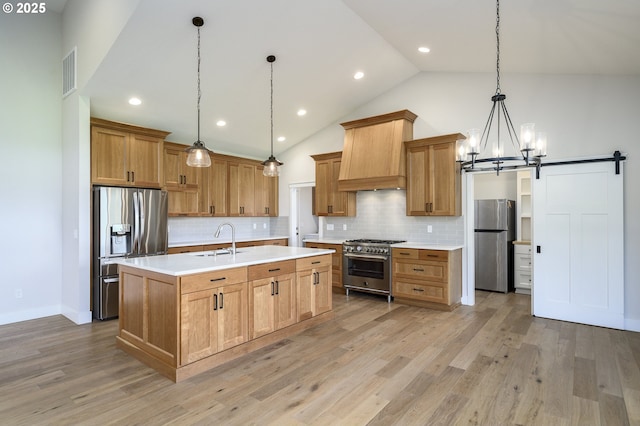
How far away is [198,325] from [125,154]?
3.07 meters

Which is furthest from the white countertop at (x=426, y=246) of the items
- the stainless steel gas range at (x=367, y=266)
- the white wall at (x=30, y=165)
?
the white wall at (x=30, y=165)

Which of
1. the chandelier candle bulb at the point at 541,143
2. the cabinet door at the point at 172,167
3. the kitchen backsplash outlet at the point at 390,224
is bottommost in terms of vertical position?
the kitchen backsplash outlet at the point at 390,224

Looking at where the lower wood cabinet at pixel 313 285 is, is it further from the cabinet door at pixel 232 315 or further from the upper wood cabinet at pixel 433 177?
the upper wood cabinet at pixel 433 177

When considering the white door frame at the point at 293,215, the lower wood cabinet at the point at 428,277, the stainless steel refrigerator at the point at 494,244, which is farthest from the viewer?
the white door frame at the point at 293,215

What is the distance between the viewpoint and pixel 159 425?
233 cm

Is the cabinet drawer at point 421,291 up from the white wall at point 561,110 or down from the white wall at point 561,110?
down

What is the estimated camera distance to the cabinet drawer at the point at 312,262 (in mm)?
4128

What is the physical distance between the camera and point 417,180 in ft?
18.3

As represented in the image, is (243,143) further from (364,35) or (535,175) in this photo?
(535,175)

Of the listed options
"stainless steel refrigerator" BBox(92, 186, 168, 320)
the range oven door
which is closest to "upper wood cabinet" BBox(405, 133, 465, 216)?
the range oven door

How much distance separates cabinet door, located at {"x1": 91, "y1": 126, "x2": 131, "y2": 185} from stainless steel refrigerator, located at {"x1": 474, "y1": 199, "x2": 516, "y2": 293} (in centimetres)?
590

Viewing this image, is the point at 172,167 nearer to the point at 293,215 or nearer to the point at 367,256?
the point at 293,215

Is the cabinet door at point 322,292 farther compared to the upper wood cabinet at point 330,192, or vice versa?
the upper wood cabinet at point 330,192

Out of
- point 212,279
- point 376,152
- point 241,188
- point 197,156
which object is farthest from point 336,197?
point 212,279
